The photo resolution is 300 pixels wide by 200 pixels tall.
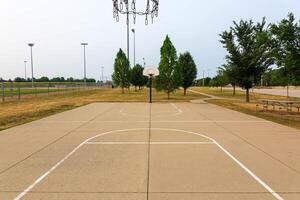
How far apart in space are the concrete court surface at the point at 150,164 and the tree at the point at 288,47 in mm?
6685

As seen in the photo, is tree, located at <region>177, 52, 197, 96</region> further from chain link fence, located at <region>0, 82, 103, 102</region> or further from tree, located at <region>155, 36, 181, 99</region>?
chain link fence, located at <region>0, 82, 103, 102</region>

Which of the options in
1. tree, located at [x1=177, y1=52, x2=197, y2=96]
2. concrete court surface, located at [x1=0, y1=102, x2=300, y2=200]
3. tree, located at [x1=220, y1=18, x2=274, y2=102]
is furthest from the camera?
tree, located at [x1=177, y1=52, x2=197, y2=96]

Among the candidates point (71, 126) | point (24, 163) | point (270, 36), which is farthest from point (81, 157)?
point (270, 36)

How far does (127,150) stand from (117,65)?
1988 inches

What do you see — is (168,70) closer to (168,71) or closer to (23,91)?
(168,71)

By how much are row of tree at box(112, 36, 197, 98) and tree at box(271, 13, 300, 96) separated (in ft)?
68.9

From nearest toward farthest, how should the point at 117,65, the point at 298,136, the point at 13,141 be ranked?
1. the point at 13,141
2. the point at 298,136
3. the point at 117,65

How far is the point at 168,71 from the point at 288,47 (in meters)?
22.1

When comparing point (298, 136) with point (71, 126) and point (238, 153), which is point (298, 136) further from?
point (71, 126)

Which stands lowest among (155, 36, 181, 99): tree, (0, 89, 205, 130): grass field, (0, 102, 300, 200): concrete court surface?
(0, 89, 205, 130): grass field

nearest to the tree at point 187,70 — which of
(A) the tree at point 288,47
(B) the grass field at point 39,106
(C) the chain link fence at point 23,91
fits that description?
(B) the grass field at point 39,106

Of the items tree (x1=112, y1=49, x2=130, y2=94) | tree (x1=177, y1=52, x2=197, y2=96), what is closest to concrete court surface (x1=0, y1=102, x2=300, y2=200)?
tree (x1=177, y1=52, x2=197, y2=96)

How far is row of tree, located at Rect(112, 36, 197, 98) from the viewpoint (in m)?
39.8

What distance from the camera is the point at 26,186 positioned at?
566cm
